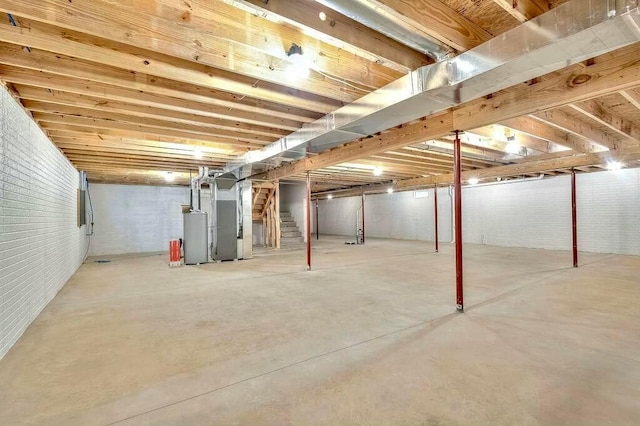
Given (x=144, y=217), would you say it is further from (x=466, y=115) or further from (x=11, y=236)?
(x=466, y=115)

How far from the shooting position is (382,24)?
1.66 metres

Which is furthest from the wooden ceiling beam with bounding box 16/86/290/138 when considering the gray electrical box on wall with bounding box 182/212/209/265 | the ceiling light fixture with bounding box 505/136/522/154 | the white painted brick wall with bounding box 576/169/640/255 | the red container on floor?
the white painted brick wall with bounding box 576/169/640/255

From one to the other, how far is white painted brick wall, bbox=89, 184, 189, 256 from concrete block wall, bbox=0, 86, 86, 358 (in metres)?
4.50

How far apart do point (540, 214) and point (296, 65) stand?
8.64m

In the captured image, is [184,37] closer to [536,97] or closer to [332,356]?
[332,356]

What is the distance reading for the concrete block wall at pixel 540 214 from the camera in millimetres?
6777

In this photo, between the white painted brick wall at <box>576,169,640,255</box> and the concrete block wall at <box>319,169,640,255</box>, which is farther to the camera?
the concrete block wall at <box>319,169,640,255</box>

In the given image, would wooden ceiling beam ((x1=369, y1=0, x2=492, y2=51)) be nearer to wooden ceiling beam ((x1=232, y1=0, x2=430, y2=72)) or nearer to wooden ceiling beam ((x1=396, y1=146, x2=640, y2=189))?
wooden ceiling beam ((x1=232, y1=0, x2=430, y2=72))

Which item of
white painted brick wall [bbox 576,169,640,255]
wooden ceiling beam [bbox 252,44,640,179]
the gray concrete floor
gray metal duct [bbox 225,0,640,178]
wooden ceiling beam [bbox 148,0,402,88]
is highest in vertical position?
wooden ceiling beam [bbox 148,0,402,88]

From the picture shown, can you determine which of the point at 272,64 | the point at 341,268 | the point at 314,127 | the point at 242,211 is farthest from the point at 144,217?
the point at 272,64

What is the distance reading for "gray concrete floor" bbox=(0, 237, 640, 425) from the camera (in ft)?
5.15

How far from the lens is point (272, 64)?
2.26 meters

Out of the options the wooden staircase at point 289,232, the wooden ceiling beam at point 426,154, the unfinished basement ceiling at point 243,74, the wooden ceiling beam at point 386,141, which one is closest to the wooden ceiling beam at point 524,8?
the unfinished basement ceiling at point 243,74

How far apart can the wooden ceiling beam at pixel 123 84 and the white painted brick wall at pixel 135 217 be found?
7.02m
